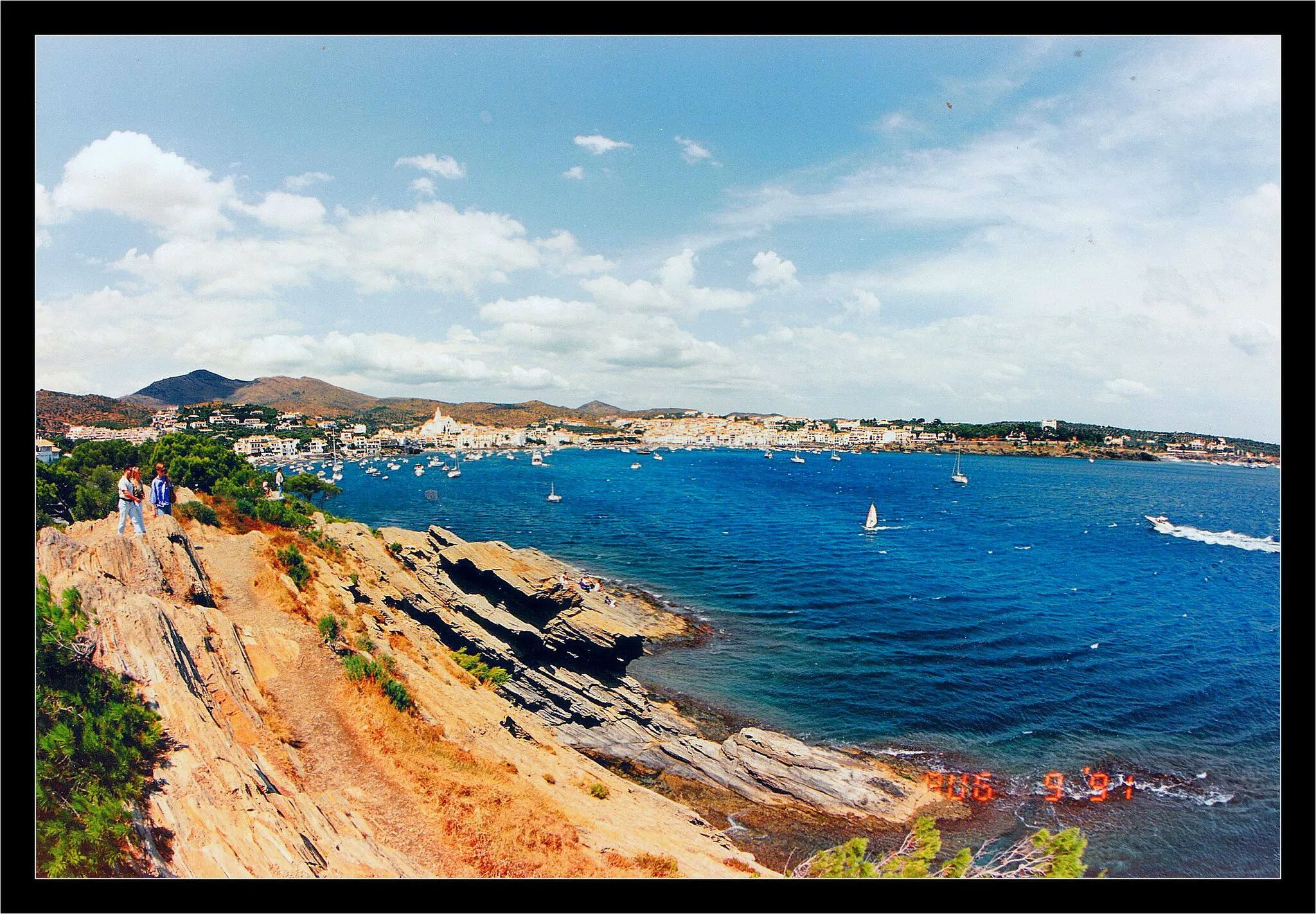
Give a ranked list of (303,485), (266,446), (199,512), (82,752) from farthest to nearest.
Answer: (303,485) → (266,446) → (199,512) → (82,752)

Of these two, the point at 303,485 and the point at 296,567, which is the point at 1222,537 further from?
the point at 303,485

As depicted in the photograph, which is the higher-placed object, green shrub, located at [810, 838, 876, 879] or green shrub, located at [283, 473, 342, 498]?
green shrub, located at [283, 473, 342, 498]

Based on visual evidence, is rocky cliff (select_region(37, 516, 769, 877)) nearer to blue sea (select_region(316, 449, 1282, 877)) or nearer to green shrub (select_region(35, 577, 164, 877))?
green shrub (select_region(35, 577, 164, 877))

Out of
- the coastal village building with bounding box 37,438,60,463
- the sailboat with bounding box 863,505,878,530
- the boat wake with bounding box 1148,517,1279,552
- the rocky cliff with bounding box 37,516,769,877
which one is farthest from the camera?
the sailboat with bounding box 863,505,878,530

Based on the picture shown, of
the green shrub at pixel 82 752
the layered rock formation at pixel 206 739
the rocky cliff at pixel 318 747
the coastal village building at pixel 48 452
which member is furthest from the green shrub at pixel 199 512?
the green shrub at pixel 82 752

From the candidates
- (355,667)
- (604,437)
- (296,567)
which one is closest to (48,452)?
(296,567)

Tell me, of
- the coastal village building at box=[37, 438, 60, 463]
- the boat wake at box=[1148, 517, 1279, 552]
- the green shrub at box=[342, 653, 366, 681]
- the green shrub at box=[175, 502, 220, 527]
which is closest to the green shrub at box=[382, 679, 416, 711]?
the green shrub at box=[342, 653, 366, 681]

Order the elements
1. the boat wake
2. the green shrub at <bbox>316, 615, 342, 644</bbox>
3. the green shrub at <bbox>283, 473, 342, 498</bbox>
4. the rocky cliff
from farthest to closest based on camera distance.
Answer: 1. the boat wake
2. the green shrub at <bbox>283, 473, 342, 498</bbox>
3. the green shrub at <bbox>316, 615, 342, 644</bbox>
4. the rocky cliff
